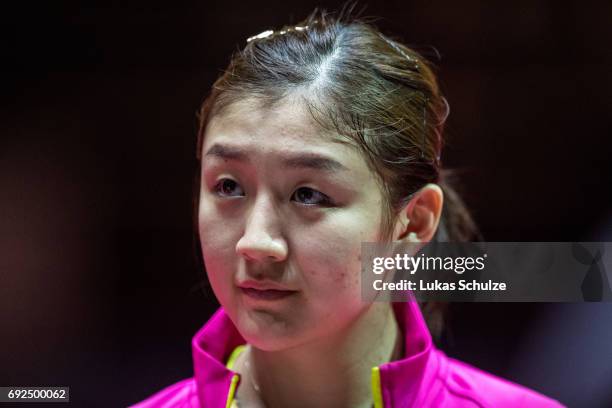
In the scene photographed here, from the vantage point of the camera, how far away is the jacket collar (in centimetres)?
111

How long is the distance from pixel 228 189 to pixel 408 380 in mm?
361

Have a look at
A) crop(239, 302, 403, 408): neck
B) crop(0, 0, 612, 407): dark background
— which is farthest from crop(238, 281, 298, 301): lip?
crop(0, 0, 612, 407): dark background

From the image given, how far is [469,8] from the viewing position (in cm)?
133

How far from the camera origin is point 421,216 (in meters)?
1.16

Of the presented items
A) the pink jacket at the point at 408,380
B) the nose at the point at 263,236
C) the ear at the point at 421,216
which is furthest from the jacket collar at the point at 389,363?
the nose at the point at 263,236

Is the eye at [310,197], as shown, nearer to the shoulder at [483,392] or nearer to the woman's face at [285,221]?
the woman's face at [285,221]

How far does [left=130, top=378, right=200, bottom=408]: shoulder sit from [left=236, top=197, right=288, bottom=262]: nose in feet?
1.06

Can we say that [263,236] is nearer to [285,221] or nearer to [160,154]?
[285,221]

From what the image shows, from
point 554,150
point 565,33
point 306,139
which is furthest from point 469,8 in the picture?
point 306,139

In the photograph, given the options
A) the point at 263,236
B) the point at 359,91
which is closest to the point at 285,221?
the point at 263,236

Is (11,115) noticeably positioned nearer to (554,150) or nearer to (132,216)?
(132,216)

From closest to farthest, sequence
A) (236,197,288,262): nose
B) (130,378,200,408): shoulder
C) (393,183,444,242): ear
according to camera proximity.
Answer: (236,197,288,262): nose < (393,183,444,242): ear < (130,378,200,408): shoulder

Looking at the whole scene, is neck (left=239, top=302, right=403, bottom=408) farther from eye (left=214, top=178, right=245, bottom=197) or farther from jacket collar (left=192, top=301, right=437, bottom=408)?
eye (left=214, top=178, right=245, bottom=197)

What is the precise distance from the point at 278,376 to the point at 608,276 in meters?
0.51
